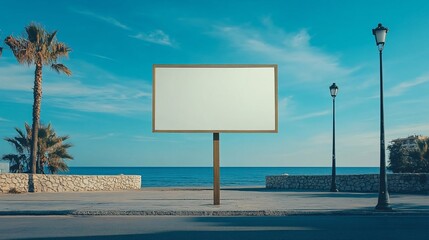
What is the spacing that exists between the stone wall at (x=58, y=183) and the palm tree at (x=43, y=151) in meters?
3.06

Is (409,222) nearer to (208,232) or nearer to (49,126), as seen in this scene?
(208,232)

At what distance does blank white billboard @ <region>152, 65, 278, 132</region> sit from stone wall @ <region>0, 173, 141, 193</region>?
12.7 meters

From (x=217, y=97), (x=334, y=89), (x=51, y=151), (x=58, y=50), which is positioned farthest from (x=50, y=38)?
(x=334, y=89)

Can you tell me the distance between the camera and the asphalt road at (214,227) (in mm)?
10313

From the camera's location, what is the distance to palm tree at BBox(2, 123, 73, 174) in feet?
100

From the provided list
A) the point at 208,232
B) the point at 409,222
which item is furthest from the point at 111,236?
the point at 409,222

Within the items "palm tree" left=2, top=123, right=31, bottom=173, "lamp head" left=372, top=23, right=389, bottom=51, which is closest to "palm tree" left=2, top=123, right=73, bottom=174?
"palm tree" left=2, top=123, right=31, bottom=173

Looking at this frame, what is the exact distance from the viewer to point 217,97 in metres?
17.1

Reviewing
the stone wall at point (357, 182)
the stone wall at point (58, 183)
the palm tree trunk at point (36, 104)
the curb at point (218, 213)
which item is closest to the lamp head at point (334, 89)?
the stone wall at point (357, 182)

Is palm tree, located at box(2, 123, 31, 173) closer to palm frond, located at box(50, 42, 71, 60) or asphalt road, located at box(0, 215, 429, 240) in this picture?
palm frond, located at box(50, 42, 71, 60)

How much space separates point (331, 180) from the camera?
29.8m

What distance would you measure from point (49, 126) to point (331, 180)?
64.4ft

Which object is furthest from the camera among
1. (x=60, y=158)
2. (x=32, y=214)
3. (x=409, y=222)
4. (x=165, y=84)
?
(x=60, y=158)

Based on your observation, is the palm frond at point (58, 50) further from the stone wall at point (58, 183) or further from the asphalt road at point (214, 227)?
the asphalt road at point (214, 227)
